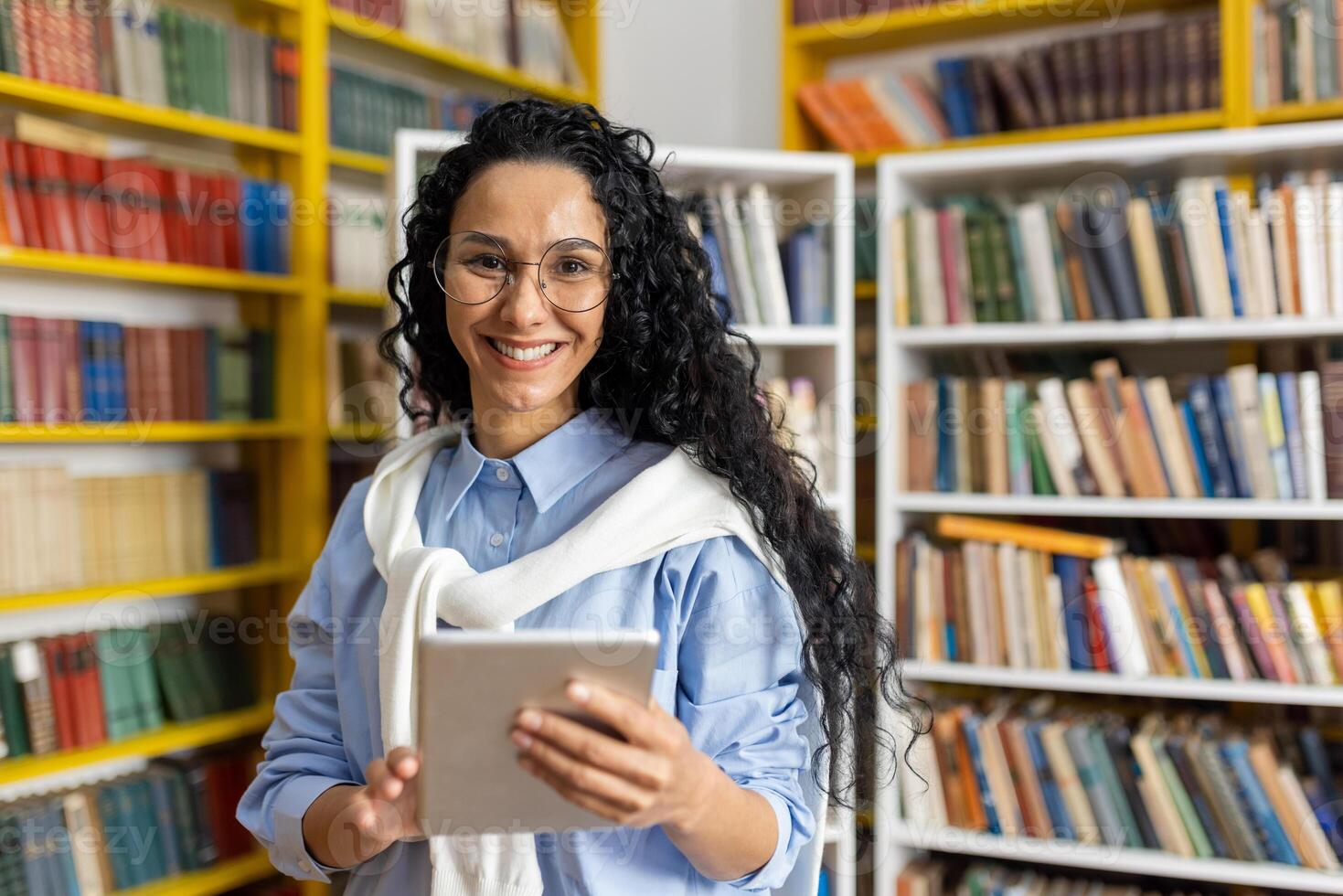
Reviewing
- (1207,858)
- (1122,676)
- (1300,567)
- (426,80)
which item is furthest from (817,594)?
(426,80)

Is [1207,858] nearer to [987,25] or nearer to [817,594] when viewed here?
[817,594]

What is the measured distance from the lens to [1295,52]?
92.0 inches

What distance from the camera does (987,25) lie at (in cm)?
271

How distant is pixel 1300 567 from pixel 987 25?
1.41 metres

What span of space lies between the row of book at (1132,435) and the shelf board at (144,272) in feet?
4.43

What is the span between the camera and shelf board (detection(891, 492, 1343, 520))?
2.05 metres

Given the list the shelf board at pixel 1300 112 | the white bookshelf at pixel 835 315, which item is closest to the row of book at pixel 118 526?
the white bookshelf at pixel 835 315

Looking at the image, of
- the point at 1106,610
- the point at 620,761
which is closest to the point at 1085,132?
the point at 1106,610

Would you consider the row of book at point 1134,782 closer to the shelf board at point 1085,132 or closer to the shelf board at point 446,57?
the shelf board at point 1085,132

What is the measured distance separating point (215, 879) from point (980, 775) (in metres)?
1.55

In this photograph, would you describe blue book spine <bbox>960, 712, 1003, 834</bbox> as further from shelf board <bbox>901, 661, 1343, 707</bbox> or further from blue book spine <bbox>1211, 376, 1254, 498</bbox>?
blue book spine <bbox>1211, 376, 1254, 498</bbox>

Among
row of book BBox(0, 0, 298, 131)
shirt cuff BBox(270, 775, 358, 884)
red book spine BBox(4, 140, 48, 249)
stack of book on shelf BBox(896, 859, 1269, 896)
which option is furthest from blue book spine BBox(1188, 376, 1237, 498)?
red book spine BBox(4, 140, 48, 249)

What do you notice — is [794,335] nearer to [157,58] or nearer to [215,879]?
[157,58]

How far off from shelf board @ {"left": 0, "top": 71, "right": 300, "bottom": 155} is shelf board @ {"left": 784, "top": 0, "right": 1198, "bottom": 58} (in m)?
1.27
